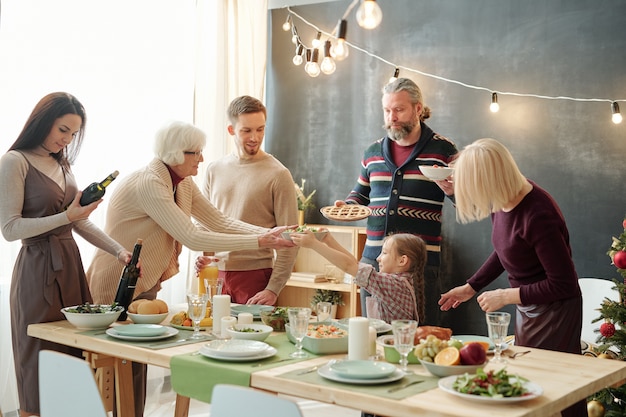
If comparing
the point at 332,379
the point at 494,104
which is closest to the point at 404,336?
the point at 332,379

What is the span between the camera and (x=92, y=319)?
2.81 m

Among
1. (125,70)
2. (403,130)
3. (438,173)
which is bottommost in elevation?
(438,173)

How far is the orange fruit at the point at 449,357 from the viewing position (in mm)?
2225

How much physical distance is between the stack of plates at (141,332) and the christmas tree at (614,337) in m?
2.31

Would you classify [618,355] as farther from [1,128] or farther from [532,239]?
[1,128]

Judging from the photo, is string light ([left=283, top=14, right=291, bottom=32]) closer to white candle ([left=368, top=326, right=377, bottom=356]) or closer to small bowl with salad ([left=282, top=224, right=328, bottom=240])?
small bowl with salad ([left=282, top=224, right=328, bottom=240])

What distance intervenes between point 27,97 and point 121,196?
142 centimetres

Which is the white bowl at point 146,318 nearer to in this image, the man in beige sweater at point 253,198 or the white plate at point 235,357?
the white plate at point 235,357

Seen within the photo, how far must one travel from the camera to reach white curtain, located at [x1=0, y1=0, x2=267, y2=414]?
4.12m

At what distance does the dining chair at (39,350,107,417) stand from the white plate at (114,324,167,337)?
38cm

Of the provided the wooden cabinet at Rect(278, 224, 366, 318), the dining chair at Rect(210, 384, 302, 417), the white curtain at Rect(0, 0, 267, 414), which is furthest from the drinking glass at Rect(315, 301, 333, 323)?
the wooden cabinet at Rect(278, 224, 366, 318)

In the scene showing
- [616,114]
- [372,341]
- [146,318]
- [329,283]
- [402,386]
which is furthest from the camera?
[329,283]

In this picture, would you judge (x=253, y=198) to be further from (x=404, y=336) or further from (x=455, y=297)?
(x=404, y=336)

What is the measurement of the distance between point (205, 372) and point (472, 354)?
2.70 feet
